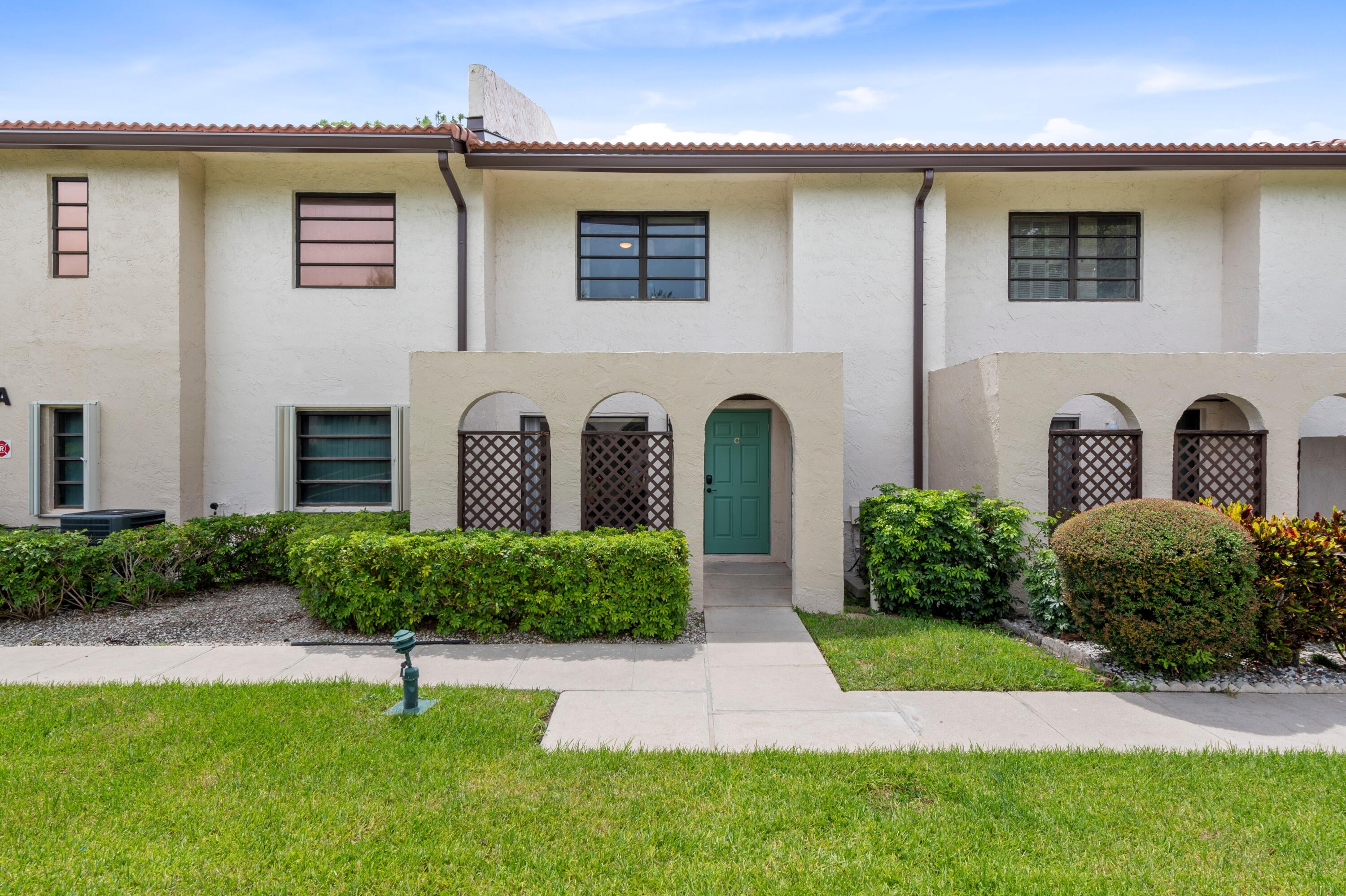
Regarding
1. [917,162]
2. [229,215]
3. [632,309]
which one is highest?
[917,162]

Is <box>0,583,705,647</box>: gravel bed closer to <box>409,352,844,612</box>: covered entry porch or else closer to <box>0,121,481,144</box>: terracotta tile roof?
<box>409,352,844,612</box>: covered entry porch

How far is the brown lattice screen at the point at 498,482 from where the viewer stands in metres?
7.75

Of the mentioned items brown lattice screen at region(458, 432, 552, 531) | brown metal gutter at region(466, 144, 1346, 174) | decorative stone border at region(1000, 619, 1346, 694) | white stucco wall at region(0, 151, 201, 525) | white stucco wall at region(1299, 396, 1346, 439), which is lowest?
decorative stone border at region(1000, 619, 1346, 694)

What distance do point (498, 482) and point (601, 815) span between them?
4943 mm

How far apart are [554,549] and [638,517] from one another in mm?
1668

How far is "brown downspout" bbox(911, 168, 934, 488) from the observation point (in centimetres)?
905

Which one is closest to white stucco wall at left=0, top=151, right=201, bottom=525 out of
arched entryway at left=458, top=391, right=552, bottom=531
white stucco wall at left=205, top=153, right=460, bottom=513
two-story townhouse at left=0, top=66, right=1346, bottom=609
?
two-story townhouse at left=0, top=66, right=1346, bottom=609

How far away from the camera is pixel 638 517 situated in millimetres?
7852

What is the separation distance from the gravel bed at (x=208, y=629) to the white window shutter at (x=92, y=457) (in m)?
2.16

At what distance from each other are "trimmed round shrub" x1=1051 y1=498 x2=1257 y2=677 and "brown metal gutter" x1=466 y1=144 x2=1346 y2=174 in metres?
5.52

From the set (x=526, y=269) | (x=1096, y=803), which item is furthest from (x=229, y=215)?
(x=1096, y=803)

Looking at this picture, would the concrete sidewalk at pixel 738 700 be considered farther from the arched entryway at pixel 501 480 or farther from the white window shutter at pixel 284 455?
the white window shutter at pixel 284 455

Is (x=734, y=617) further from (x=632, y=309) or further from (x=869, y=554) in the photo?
(x=632, y=309)

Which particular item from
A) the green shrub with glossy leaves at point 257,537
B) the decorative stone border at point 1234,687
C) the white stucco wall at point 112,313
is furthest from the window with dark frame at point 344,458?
the decorative stone border at point 1234,687
